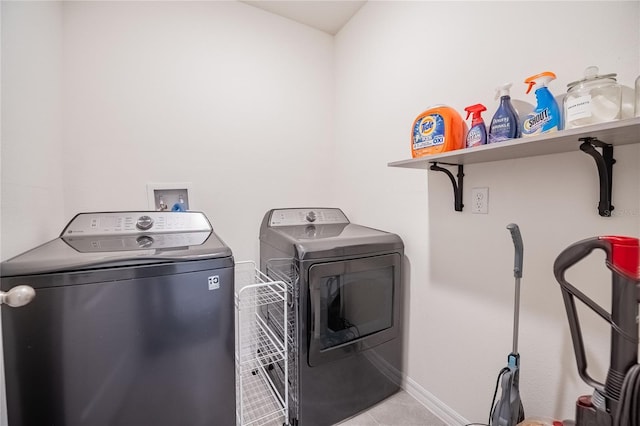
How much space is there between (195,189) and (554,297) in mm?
2039

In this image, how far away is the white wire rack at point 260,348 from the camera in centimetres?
155

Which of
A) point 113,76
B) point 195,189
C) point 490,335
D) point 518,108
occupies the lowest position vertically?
point 490,335

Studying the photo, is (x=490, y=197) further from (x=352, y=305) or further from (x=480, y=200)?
(x=352, y=305)

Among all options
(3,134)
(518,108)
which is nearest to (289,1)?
(518,108)

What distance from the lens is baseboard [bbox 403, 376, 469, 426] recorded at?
4.95 ft

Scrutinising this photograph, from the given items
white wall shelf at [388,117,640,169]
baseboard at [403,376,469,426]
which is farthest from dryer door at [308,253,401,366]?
white wall shelf at [388,117,640,169]

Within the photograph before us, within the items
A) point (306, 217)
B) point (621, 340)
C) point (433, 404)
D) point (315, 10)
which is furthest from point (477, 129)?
point (315, 10)

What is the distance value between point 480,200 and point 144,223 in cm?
177

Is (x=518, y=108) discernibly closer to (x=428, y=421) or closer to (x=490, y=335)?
(x=490, y=335)

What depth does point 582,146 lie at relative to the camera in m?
0.90

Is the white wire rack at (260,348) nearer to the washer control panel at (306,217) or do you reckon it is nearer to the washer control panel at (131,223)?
the washer control panel at (306,217)

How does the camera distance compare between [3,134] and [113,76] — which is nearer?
[3,134]

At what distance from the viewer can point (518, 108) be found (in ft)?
3.98

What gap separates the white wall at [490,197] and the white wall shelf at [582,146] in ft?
0.13
